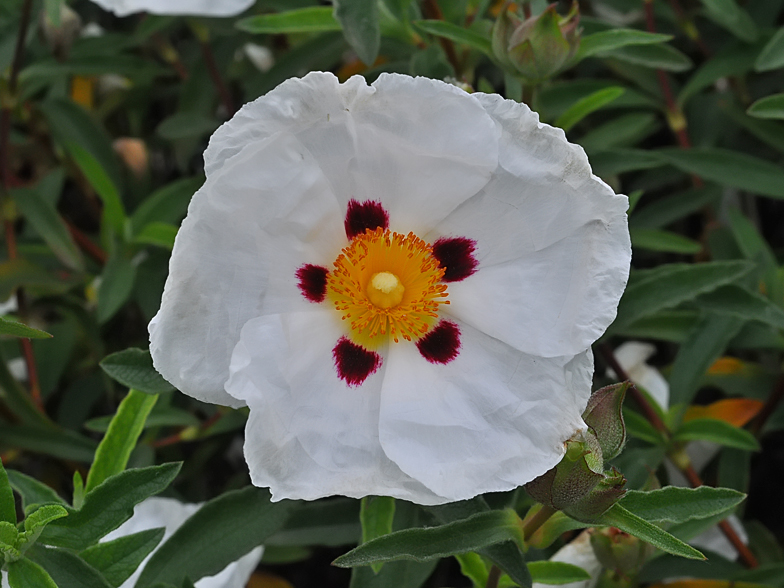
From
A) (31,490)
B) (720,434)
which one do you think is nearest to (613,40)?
(720,434)

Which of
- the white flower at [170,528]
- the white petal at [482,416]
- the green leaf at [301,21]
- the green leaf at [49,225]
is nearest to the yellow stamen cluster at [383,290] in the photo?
the white petal at [482,416]

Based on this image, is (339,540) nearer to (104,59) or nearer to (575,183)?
(575,183)

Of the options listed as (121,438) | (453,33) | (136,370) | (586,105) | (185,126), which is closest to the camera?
(136,370)

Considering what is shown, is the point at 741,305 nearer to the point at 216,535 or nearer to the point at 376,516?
the point at 376,516

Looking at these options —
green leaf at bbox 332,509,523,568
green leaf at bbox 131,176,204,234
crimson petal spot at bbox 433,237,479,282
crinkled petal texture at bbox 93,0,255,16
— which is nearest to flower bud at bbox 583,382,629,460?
green leaf at bbox 332,509,523,568

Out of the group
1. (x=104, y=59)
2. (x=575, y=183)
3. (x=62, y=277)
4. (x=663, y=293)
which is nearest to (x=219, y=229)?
(x=575, y=183)

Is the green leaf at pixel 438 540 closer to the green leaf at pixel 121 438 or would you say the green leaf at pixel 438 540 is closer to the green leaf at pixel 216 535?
the green leaf at pixel 216 535
